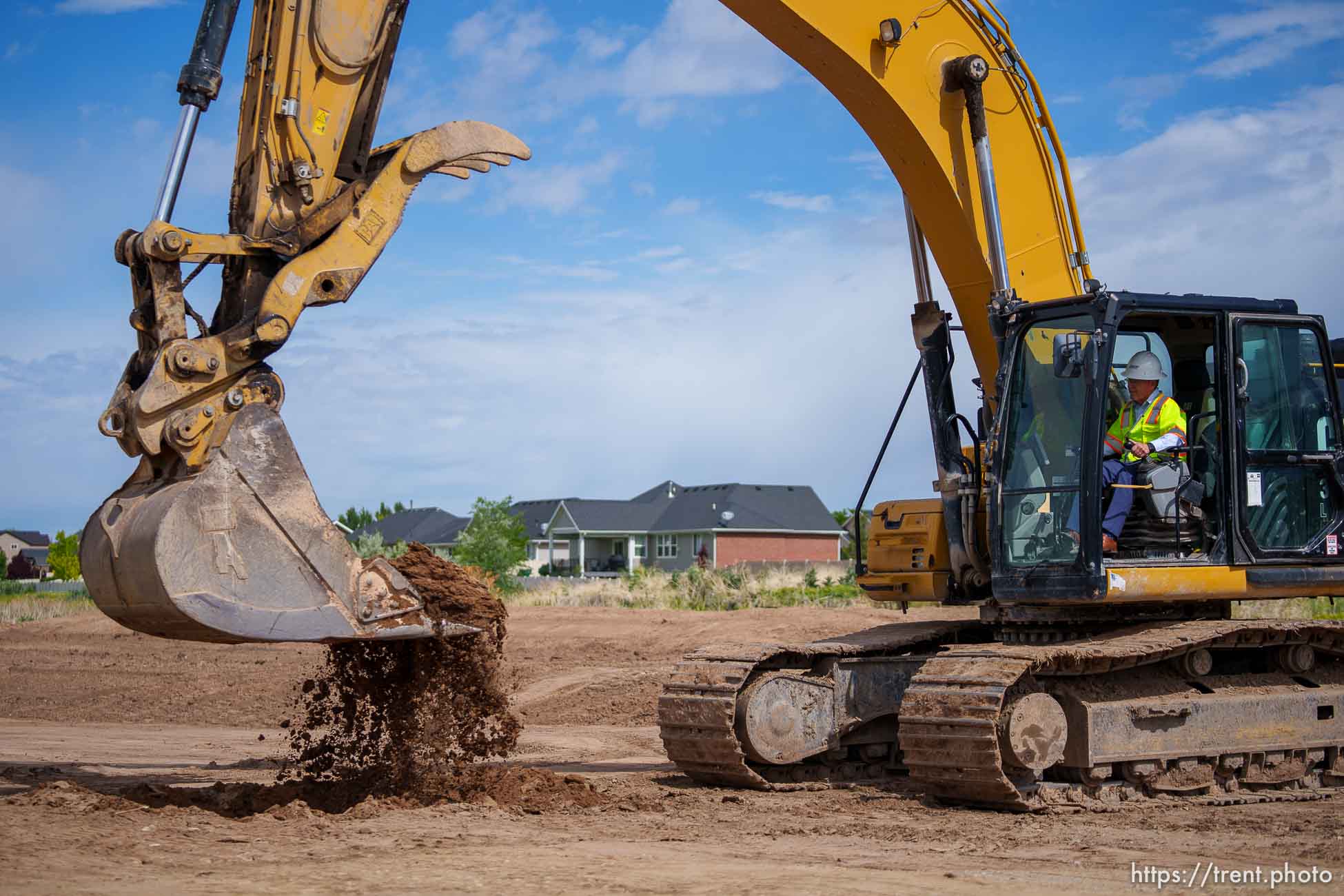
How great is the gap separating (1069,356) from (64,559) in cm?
4605

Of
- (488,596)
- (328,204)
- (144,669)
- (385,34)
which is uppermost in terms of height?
(385,34)

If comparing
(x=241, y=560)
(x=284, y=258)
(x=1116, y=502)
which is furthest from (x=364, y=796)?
(x=1116, y=502)

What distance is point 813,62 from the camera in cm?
851

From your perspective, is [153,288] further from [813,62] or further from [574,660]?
[574,660]

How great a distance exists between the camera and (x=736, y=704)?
852cm

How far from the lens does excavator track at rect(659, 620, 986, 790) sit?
27.8ft

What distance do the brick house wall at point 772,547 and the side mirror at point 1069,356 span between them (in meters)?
46.4

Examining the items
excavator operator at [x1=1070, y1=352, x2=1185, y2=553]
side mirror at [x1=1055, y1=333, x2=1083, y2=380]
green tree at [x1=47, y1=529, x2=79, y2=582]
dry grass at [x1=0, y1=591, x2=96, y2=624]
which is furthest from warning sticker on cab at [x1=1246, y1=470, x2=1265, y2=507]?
green tree at [x1=47, y1=529, x2=79, y2=582]

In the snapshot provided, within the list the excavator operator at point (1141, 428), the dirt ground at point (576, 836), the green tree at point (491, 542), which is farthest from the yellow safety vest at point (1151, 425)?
the green tree at point (491, 542)

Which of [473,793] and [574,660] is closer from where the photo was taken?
[473,793]

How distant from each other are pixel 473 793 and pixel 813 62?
4.80m

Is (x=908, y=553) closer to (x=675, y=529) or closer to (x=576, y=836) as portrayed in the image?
(x=576, y=836)

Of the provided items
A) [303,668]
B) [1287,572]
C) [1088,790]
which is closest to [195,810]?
[1088,790]

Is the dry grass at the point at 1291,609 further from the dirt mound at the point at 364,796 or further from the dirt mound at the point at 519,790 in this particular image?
the dirt mound at the point at 364,796
